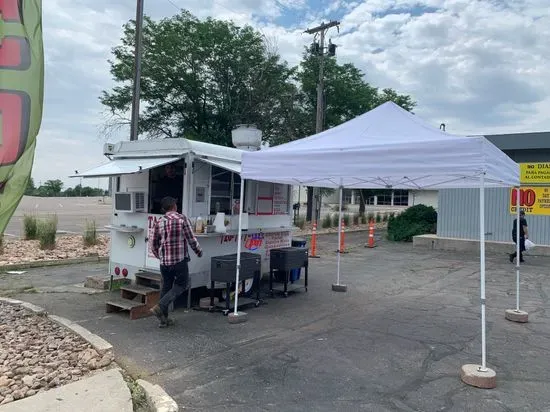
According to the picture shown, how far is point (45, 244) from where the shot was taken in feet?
43.5

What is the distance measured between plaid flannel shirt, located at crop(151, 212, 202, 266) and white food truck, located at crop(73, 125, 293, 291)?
87 cm

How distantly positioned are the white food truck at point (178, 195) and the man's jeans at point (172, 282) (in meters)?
0.98

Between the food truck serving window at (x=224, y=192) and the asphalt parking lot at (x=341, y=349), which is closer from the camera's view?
the asphalt parking lot at (x=341, y=349)

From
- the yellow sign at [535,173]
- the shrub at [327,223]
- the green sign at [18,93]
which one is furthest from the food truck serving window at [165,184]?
the shrub at [327,223]

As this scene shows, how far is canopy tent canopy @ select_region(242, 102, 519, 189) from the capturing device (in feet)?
17.4

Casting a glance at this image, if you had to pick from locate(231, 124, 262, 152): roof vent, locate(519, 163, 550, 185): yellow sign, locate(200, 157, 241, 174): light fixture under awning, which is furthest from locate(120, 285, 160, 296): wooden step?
locate(519, 163, 550, 185): yellow sign

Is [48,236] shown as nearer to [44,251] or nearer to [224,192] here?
[44,251]

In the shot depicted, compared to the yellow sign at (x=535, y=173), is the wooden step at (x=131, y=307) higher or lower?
lower

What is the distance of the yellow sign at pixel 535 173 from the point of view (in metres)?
17.3

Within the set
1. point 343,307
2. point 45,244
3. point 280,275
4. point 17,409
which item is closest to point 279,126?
point 45,244

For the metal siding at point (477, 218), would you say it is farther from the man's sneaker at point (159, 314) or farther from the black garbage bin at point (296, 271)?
the man's sneaker at point (159, 314)

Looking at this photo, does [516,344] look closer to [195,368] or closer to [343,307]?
[343,307]

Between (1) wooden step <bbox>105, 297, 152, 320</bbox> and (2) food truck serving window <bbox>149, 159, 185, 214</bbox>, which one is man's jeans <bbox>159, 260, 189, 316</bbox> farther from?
(2) food truck serving window <bbox>149, 159, 185, 214</bbox>

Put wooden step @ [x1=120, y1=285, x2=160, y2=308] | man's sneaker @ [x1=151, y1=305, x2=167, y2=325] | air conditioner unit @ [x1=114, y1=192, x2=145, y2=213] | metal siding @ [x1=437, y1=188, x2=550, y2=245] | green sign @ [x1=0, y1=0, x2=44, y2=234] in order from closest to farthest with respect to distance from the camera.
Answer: green sign @ [x1=0, y1=0, x2=44, y2=234], man's sneaker @ [x1=151, y1=305, x2=167, y2=325], wooden step @ [x1=120, y1=285, x2=160, y2=308], air conditioner unit @ [x1=114, y1=192, x2=145, y2=213], metal siding @ [x1=437, y1=188, x2=550, y2=245]
